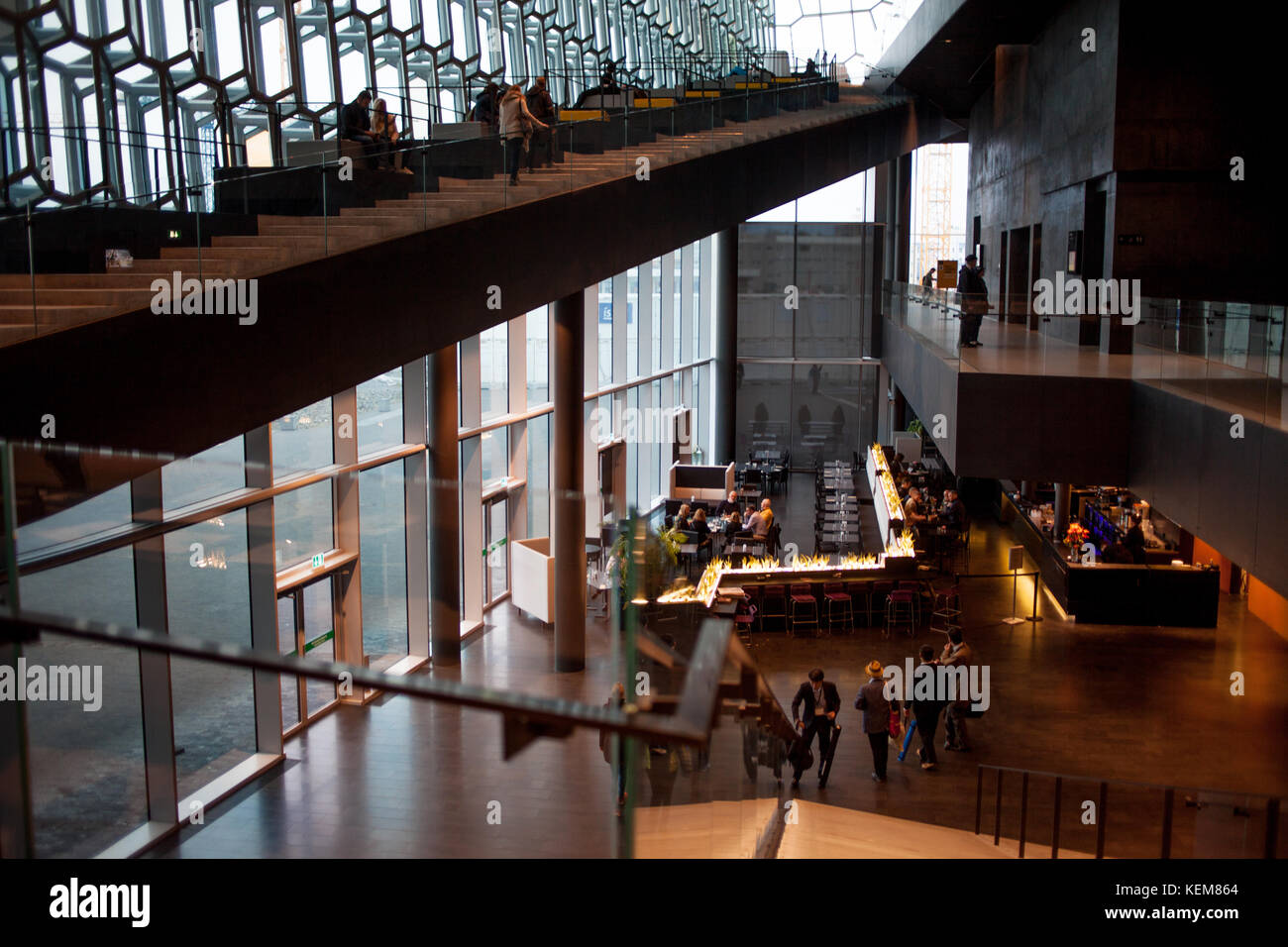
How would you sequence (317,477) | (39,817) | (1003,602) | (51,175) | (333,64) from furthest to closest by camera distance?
1. (1003,602)
2. (333,64)
3. (51,175)
4. (317,477)
5. (39,817)

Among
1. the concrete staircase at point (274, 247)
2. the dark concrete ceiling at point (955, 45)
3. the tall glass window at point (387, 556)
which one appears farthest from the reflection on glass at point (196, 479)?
the dark concrete ceiling at point (955, 45)

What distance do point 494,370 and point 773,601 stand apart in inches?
221

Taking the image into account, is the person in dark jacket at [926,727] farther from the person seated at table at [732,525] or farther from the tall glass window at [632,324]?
the tall glass window at [632,324]

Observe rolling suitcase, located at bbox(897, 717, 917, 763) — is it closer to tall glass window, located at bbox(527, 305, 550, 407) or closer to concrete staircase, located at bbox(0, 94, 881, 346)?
concrete staircase, located at bbox(0, 94, 881, 346)

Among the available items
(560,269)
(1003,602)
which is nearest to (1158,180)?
(1003,602)

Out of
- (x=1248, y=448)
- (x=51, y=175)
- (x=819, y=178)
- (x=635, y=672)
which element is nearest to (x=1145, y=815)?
(x=1248, y=448)

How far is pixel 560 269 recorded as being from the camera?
11.1 meters

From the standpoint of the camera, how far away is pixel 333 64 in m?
13.5

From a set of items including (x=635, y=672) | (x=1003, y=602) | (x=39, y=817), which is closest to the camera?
(x=635, y=672)

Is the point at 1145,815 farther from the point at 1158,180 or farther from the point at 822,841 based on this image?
the point at 1158,180

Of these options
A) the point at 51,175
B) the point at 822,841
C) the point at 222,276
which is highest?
the point at 51,175

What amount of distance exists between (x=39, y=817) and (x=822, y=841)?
17.5 ft
